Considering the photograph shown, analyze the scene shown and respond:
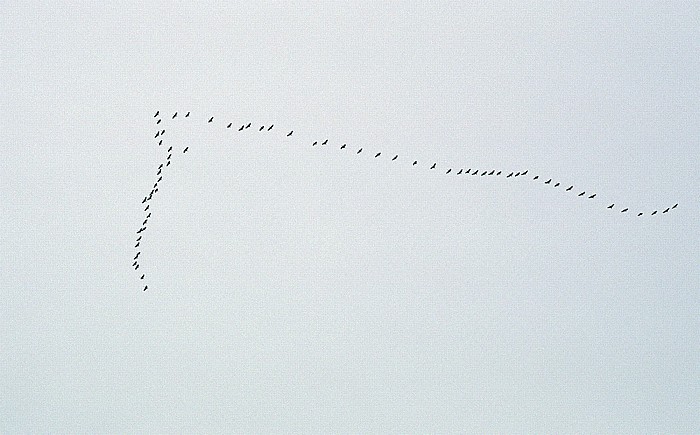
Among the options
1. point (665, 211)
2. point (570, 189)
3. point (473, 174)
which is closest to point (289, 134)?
point (473, 174)

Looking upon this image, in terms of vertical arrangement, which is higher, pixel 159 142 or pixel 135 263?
pixel 159 142

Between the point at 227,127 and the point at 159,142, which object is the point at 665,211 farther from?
the point at 159,142

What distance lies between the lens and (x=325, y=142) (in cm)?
2322

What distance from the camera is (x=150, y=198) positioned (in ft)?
75.0

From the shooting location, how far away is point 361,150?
23406 millimetres

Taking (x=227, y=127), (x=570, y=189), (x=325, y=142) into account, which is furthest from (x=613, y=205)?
(x=227, y=127)

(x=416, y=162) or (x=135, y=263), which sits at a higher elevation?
(x=416, y=162)

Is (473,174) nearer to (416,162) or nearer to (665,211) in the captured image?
(416,162)

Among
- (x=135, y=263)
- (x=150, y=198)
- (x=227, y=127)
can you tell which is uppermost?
(x=227, y=127)

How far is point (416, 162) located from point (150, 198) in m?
6.53

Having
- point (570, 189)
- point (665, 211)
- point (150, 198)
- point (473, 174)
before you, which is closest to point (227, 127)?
point (150, 198)

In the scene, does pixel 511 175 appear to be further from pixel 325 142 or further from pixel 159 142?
pixel 159 142

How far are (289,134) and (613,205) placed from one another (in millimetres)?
8260

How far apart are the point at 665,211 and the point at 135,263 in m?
13.1
